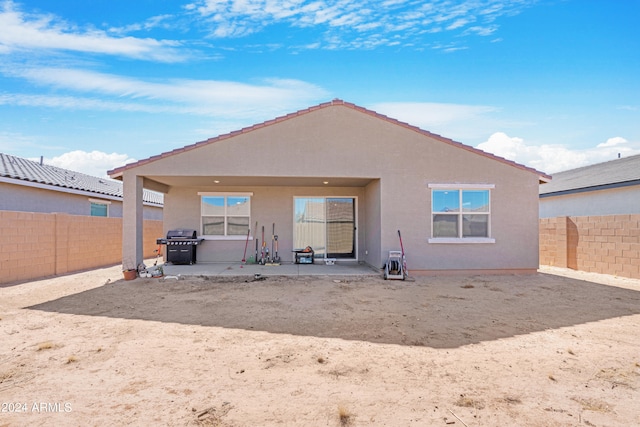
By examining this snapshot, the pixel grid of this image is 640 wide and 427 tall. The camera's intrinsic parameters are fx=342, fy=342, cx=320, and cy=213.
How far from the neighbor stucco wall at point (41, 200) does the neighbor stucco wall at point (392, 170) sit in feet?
19.9

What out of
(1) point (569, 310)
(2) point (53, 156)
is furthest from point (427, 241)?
(2) point (53, 156)

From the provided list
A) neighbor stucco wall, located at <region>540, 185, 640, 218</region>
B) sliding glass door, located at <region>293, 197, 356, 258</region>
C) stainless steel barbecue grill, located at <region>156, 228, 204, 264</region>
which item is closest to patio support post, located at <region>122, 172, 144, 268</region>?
stainless steel barbecue grill, located at <region>156, 228, 204, 264</region>

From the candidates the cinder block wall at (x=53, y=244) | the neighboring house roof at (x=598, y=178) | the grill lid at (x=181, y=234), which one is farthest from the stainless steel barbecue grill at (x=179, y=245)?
the neighboring house roof at (x=598, y=178)

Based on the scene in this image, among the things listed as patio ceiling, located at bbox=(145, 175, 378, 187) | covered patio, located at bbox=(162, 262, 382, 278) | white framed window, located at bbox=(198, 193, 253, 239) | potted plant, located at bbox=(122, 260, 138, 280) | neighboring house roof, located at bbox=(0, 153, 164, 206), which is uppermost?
neighboring house roof, located at bbox=(0, 153, 164, 206)

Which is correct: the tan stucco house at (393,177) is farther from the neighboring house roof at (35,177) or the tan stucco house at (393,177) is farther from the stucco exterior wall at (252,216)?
the neighboring house roof at (35,177)

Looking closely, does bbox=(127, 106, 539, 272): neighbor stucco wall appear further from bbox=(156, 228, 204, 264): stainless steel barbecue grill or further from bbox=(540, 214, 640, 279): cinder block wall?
bbox=(540, 214, 640, 279): cinder block wall

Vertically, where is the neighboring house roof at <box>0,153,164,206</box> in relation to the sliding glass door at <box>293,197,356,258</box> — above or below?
above

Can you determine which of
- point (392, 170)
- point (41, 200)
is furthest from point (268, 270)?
point (41, 200)

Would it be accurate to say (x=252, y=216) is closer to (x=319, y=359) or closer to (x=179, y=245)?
(x=179, y=245)

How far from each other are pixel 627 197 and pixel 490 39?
7751 mm

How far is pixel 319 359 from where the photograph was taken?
4.02 meters

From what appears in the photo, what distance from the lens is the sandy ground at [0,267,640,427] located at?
288 cm

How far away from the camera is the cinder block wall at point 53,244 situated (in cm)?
880

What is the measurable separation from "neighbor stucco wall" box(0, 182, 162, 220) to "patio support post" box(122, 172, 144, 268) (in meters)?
5.74
